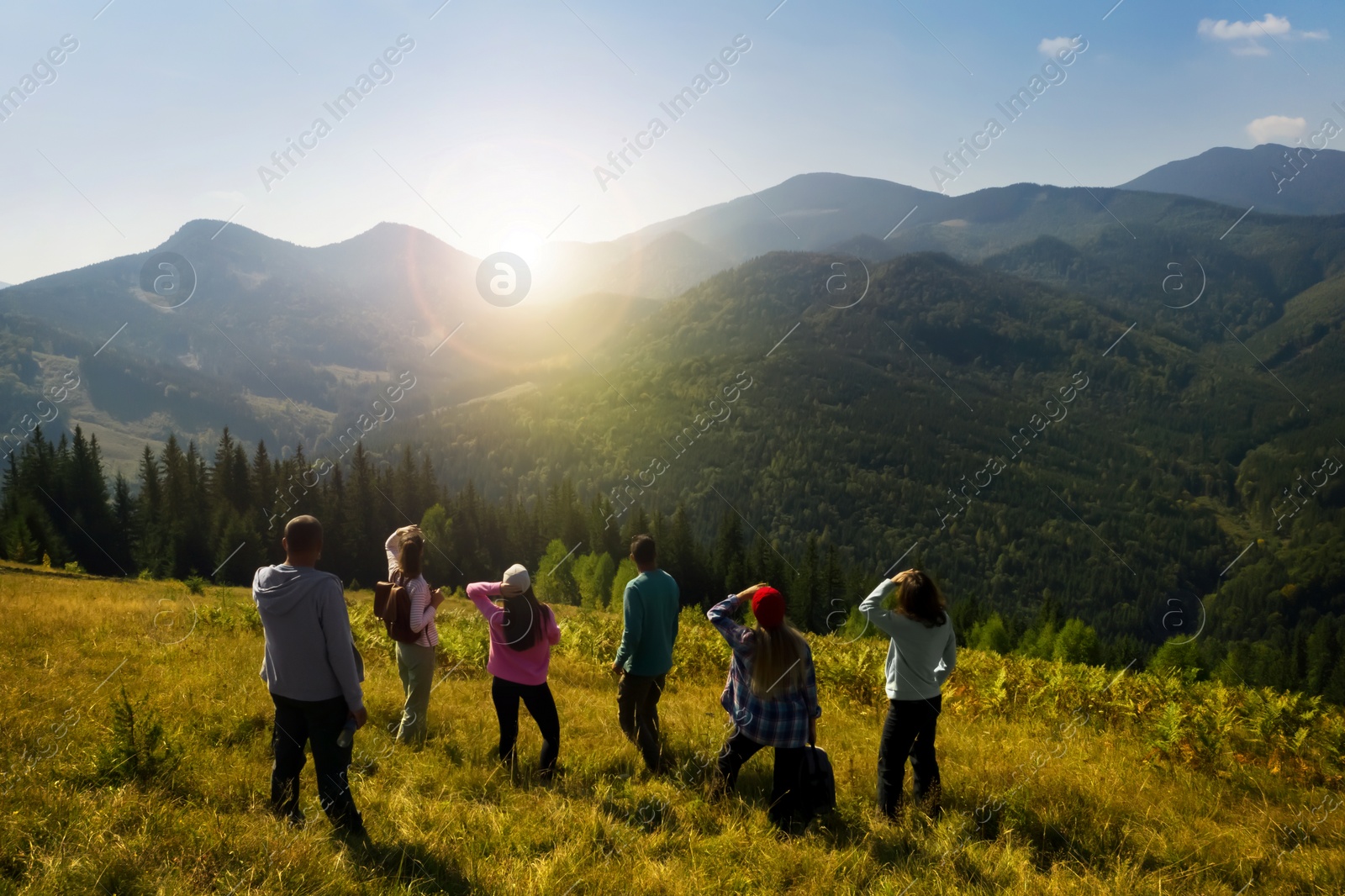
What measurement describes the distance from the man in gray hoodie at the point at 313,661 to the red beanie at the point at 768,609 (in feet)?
10.3

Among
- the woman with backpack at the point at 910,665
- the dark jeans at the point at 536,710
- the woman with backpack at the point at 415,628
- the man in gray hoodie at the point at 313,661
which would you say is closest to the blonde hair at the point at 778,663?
the woman with backpack at the point at 910,665

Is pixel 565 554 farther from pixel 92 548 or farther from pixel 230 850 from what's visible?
pixel 230 850

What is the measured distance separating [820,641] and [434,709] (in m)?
9.86

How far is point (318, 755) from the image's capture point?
207 inches

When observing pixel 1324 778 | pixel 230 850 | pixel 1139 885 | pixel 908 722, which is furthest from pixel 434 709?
pixel 1324 778

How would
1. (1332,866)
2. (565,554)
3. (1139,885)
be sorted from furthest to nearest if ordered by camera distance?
(565,554)
(1332,866)
(1139,885)


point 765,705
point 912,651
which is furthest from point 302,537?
point 912,651

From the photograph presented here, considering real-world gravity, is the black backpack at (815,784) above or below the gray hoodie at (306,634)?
below

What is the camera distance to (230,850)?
4664 mm

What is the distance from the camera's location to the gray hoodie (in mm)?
4984

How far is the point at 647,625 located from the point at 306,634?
3.38m

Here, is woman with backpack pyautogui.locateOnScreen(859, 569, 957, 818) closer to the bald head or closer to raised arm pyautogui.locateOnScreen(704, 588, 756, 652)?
raised arm pyautogui.locateOnScreen(704, 588, 756, 652)

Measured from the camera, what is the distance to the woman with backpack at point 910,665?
246 inches

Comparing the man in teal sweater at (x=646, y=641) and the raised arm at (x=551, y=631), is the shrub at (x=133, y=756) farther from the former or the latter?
the man in teal sweater at (x=646, y=641)
